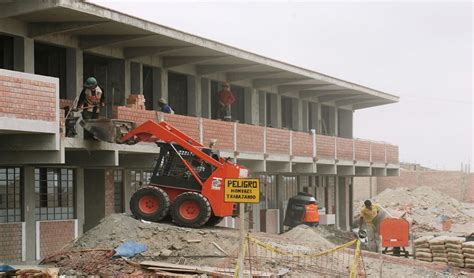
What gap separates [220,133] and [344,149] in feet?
37.4

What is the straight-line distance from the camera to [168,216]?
20.0 metres

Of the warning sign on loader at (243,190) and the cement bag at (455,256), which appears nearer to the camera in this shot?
the warning sign on loader at (243,190)

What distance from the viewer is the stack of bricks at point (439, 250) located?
881 inches

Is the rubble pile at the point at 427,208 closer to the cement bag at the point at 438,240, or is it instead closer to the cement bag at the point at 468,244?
the cement bag at the point at 438,240

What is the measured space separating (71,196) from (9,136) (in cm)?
549

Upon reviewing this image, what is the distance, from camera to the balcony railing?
2152cm

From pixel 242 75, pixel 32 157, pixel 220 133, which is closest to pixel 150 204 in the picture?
pixel 32 157

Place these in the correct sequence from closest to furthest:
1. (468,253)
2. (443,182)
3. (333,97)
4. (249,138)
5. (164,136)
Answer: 1. (164,136)
2. (468,253)
3. (249,138)
4. (333,97)
5. (443,182)

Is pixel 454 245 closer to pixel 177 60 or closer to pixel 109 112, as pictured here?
pixel 177 60

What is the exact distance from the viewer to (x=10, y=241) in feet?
65.6

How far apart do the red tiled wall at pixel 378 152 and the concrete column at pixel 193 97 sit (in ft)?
42.0

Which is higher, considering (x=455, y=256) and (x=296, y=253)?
(x=296, y=253)

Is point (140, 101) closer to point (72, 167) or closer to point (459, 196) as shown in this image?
point (72, 167)

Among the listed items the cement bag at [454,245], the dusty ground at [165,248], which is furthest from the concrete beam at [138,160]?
the cement bag at [454,245]
